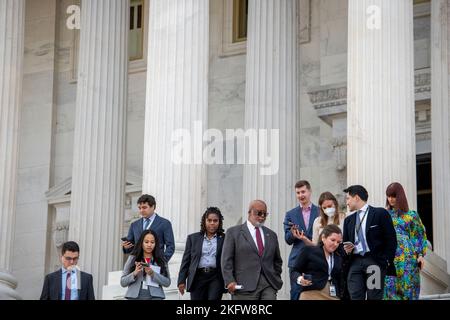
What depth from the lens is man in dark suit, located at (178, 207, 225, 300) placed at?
31.2 metres

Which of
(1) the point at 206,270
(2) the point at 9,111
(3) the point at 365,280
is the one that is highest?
(2) the point at 9,111

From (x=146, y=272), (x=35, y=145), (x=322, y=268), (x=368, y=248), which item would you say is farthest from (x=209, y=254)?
(x=35, y=145)

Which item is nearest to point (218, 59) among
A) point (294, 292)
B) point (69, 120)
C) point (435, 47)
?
point (69, 120)

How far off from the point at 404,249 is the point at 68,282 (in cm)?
771

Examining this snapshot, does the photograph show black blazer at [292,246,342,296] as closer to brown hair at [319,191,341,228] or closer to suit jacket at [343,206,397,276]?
suit jacket at [343,206,397,276]

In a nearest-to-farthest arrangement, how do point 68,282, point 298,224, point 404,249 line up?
point 404,249 < point 298,224 < point 68,282

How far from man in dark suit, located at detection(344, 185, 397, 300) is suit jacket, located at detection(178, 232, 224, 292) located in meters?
3.43

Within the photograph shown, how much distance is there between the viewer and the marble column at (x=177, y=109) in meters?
37.2

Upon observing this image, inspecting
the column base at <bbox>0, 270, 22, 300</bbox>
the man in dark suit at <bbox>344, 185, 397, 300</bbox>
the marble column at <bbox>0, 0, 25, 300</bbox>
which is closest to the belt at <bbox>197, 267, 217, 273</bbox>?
the man in dark suit at <bbox>344, 185, 397, 300</bbox>

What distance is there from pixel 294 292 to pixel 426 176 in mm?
16715

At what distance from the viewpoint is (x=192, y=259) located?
103 ft

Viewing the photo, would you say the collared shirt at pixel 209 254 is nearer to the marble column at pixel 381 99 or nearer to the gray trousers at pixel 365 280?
the gray trousers at pixel 365 280

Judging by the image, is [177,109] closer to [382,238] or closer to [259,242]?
[259,242]

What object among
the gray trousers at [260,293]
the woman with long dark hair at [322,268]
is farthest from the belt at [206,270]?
the woman with long dark hair at [322,268]
